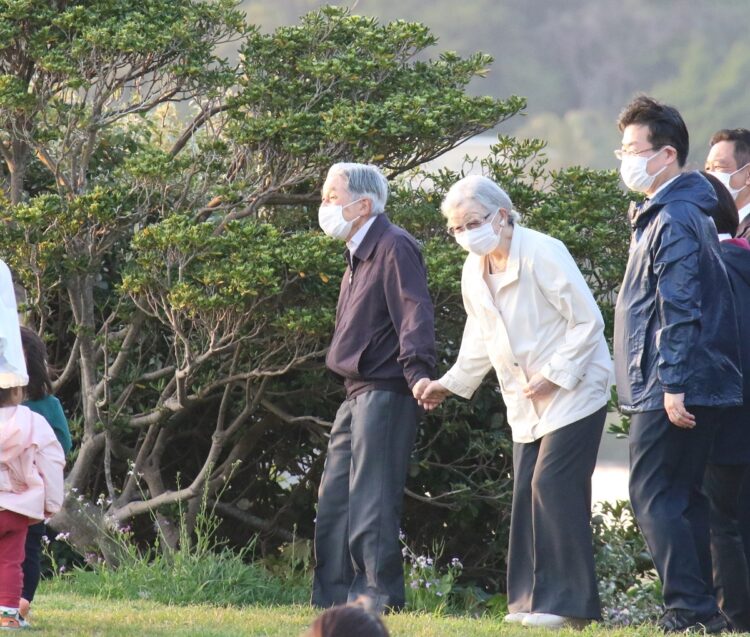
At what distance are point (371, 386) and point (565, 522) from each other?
1213 millimetres

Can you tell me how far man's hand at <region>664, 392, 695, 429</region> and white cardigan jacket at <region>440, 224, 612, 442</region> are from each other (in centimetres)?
57

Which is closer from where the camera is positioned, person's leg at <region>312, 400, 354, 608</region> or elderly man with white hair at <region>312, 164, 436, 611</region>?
elderly man with white hair at <region>312, 164, 436, 611</region>

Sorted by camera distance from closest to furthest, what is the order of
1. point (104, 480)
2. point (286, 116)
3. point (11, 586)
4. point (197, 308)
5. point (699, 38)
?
point (11, 586)
point (197, 308)
point (286, 116)
point (104, 480)
point (699, 38)

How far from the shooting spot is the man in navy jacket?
18.2ft

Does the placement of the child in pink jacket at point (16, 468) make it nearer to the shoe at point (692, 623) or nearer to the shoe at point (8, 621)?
the shoe at point (8, 621)

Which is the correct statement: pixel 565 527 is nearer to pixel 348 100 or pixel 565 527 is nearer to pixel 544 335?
pixel 544 335

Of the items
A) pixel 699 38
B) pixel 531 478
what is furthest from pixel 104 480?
pixel 699 38

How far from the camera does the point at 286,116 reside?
8.25 metres

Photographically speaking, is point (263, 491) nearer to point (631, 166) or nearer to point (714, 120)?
point (631, 166)

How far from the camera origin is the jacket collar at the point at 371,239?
675 cm

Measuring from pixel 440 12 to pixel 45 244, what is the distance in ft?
353

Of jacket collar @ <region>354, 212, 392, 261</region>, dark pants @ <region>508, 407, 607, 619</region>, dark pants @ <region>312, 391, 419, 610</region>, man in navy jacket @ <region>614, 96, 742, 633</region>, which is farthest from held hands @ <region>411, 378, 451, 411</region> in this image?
man in navy jacket @ <region>614, 96, 742, 633</region>

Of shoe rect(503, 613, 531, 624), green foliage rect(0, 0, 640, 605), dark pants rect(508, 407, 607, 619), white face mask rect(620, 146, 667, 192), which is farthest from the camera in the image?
green foliage rect(0, 0, 640, 605)

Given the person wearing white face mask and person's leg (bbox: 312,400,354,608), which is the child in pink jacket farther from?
the person wearing white face mask
